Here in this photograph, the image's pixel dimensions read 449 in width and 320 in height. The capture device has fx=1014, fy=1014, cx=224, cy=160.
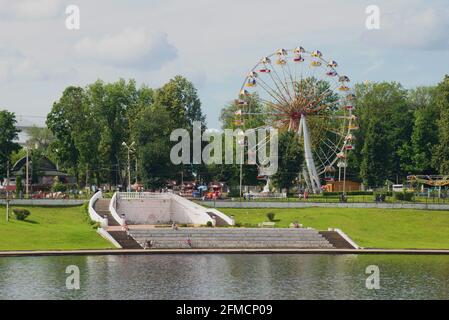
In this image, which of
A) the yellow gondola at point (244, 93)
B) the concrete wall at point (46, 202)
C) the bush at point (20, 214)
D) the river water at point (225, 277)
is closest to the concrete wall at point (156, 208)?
the concrete wall at point (46, 202)

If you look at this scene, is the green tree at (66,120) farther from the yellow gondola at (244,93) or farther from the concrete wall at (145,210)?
the concrete wall at (145,210)

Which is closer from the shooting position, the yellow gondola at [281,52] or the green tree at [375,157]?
the yellow gondola at [281,52]

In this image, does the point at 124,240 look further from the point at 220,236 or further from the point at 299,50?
the point at 299,50

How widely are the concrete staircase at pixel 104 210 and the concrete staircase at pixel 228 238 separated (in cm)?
661

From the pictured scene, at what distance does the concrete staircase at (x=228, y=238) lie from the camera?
273 ft

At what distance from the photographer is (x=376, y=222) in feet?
319

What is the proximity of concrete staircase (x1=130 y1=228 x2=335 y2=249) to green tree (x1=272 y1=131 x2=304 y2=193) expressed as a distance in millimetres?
32343

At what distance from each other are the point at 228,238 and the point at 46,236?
595 inches

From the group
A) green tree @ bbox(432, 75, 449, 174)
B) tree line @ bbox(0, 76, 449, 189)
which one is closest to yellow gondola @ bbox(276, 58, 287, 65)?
tree line @ bbox(0, 76, 449, 189)

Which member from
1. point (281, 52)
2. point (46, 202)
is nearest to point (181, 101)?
point (281, 52)

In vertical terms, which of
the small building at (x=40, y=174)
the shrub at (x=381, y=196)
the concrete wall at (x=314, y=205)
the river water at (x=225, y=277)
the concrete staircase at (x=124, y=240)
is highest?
the small building at (x=40, y=174)
